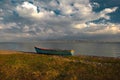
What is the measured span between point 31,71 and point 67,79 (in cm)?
660

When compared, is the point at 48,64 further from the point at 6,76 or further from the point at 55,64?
the point at 6,76

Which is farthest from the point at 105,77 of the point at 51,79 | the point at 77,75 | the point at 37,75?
→ the point at 37,75

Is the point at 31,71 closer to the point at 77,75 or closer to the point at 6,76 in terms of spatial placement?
the point at 6,76

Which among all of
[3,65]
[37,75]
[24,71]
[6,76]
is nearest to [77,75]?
[37,75]

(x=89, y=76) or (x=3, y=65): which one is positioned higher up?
(x=3, y=65)

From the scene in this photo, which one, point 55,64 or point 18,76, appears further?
point 55,64

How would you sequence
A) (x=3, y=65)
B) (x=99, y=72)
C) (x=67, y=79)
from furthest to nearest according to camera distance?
(x=3, y=65) < (x=99, y=72) < (x=67, y=79)

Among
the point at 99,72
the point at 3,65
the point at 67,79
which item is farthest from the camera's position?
the point at 3,65

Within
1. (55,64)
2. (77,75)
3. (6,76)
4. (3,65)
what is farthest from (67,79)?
(3,65)

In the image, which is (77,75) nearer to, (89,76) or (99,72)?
(89,76)

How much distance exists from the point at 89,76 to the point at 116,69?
19.3 feet

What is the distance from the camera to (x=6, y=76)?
28.1 meters

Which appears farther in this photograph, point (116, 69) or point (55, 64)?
point (55, 64)

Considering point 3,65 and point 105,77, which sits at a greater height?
point 3,65
